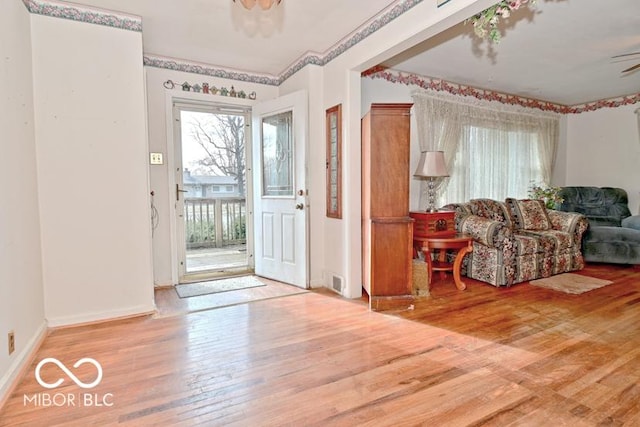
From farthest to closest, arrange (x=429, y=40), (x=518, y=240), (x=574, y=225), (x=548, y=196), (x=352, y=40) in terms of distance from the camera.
A: (x=548, y=196)
(x=574, y=225)
(x=518, y=240)
(x=429, y=40)
(x=352, y=40)

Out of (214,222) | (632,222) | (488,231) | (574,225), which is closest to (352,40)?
Answer: (488,231)

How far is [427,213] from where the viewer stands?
11.8ft

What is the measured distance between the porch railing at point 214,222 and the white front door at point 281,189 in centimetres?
182

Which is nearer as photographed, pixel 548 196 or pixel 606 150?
pixel 548 196

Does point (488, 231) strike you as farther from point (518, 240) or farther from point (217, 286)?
point (217, 286)

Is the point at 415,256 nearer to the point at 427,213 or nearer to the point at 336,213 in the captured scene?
the point at 427,213

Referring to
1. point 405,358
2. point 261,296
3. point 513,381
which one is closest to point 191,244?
point 261,296

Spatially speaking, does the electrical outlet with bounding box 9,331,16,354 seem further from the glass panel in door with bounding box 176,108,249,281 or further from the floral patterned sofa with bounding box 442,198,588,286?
the floral patterned sofa with bounding box 442,198,588,286

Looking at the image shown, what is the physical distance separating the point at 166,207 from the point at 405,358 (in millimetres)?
2949

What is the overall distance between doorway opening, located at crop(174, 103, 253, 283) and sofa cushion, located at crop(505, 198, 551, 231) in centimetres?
353

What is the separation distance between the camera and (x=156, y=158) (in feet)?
11.9

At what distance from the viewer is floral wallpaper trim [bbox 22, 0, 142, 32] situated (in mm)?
2467

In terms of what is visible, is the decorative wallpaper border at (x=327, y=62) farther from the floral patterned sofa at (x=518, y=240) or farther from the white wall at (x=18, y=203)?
the floral patterned sofa at (x=518, y=240)

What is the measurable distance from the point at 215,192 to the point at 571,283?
206 inches
